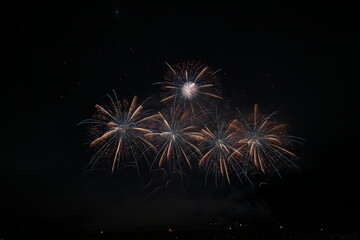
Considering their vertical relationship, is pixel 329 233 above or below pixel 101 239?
below

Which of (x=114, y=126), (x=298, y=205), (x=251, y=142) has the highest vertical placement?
(x=298, y=205)

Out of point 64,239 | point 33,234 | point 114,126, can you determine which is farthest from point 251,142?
point 33,234

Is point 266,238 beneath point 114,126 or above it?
above

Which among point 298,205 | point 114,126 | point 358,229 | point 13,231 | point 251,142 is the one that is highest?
point 13,231

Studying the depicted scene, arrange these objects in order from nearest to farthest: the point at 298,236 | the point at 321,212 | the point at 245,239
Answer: the point at 321,212 < the point at 245,239 < the point at 298,236

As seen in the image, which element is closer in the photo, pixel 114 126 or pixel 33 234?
pixel 114 126

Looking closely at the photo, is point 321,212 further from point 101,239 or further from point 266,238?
point 101,239

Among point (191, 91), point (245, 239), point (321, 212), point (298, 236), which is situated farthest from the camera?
point (298, 236)

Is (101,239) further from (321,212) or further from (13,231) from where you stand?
(321,212)

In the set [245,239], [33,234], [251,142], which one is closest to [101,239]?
[33,234]
